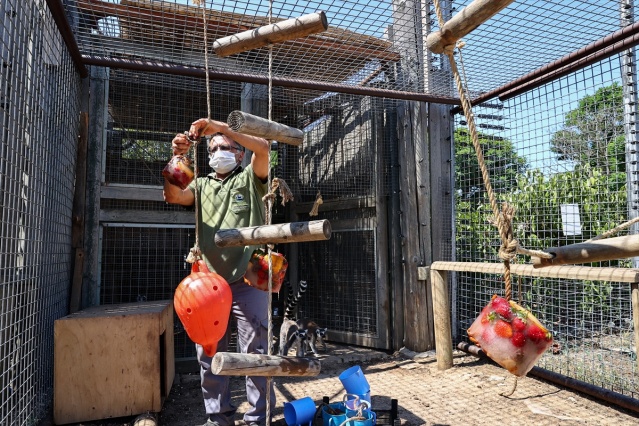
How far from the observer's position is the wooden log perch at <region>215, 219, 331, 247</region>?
162 cm

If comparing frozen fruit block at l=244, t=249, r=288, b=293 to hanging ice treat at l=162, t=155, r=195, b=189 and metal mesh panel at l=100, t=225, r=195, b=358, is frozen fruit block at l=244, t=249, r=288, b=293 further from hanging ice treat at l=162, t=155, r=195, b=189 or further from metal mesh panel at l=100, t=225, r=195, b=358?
metal mesh panel at l=100, t=225, r=195, b=358

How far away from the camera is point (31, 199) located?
241 centimetres

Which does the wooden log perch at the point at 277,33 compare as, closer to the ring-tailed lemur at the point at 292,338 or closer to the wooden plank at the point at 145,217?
the wooden plank at the point at 145,217

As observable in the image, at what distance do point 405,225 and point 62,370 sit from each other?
3.20 metres

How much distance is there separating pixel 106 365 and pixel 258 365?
5.49 ft

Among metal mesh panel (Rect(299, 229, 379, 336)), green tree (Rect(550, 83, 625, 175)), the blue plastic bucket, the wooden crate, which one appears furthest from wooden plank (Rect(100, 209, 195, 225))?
green tree (Rect(550, 83, 625, 175))

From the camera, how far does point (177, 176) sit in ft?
7.53

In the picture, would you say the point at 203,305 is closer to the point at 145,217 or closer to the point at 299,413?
the point at 299,413

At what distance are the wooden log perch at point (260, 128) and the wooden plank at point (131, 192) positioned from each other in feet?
8.28

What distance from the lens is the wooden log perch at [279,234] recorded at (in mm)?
1620

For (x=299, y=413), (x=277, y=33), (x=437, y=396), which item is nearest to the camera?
(x=277, y=33)

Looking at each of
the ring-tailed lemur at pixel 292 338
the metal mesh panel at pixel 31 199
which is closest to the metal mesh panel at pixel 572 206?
the ring-tailed lemur at pixel 292 338

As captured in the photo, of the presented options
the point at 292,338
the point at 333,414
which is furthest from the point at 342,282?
the point at 333,414

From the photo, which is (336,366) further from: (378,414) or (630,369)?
(630,369)
